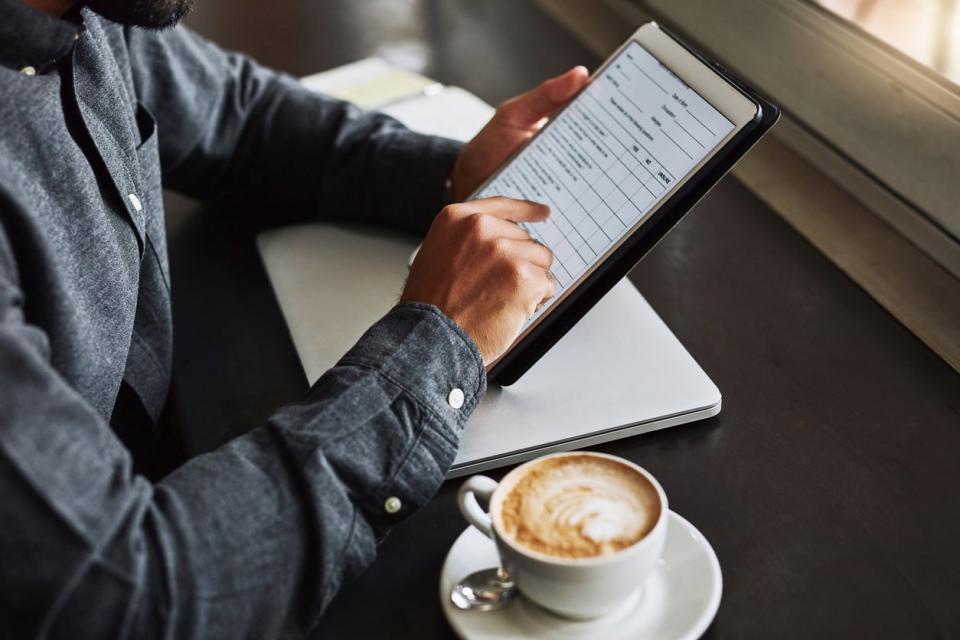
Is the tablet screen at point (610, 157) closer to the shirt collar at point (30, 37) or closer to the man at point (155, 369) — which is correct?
the man at point (155, 369)

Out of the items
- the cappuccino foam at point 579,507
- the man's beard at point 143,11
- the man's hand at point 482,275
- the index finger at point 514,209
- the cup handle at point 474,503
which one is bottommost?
the cup handle at point 474,503

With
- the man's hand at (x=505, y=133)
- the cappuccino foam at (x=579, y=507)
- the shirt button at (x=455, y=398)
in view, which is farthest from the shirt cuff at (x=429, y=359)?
the man's hand at (x=505, y=133)

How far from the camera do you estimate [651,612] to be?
0.61m

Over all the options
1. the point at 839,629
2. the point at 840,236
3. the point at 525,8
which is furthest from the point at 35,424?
the point at 525,8

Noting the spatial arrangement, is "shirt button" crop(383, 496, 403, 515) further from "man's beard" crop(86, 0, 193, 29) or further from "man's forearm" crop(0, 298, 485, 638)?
"man's beard" crop(86, 0, 193, 29)

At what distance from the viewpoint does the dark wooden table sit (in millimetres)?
639

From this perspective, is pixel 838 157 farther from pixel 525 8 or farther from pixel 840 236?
pixel 525 8

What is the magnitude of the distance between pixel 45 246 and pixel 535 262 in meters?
0.37

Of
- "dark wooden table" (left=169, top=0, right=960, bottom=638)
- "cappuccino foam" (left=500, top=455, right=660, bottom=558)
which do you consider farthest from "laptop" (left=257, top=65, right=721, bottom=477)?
"cappuccino foam" (left=500, top=455, right=660, bottom=558)

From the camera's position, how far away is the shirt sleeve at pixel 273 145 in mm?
1081

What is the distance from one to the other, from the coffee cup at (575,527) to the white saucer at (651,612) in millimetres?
12

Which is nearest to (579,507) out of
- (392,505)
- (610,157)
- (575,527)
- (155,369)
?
(575,527)

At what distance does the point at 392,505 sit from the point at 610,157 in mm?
358

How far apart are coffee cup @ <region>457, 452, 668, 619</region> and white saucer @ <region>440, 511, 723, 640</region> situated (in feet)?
0.04
